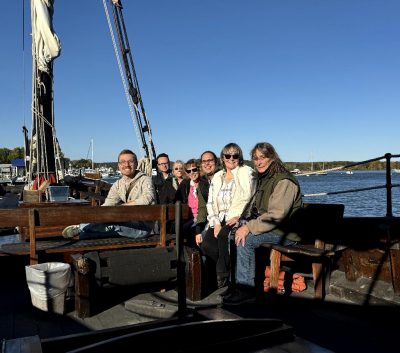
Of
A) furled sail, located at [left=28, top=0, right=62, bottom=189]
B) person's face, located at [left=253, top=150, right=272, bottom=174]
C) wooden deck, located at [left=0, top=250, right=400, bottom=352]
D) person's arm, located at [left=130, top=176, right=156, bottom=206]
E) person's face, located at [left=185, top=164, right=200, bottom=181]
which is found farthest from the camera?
furled sail, located at [left=28, top=0, right=62, bottom=189]

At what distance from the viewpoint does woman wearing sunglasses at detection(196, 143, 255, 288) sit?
4969mm

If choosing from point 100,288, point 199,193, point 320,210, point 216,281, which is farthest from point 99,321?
point 320,210

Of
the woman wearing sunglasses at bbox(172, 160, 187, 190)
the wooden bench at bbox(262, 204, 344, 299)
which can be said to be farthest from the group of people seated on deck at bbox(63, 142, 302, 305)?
the woman wearing sunglasses at bbox(172, 160, 187, 190)

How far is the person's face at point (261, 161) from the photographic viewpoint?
16.0ft

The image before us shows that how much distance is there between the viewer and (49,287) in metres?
4.25

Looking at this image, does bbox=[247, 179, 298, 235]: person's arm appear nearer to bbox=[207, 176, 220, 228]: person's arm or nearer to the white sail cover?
bbox=[207, 176, 220, 228]: person's arm

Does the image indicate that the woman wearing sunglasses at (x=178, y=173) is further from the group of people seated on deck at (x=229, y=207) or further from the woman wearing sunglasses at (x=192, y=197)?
the woman wearing sunglasses at (x=192, y=197)

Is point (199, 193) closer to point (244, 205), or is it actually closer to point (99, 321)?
point (244, 205)

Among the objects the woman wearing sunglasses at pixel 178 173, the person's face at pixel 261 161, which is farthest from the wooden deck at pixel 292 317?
the woman wearing sunglasses at pixel 178 173

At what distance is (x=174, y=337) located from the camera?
206cm

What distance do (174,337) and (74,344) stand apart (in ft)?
1.49

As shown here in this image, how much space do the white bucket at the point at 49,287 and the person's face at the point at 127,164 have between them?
1.50 meters

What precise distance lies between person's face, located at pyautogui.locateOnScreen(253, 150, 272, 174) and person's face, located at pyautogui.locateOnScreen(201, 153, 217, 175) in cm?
103

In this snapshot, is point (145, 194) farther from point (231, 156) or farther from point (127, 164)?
point (231, 156)
